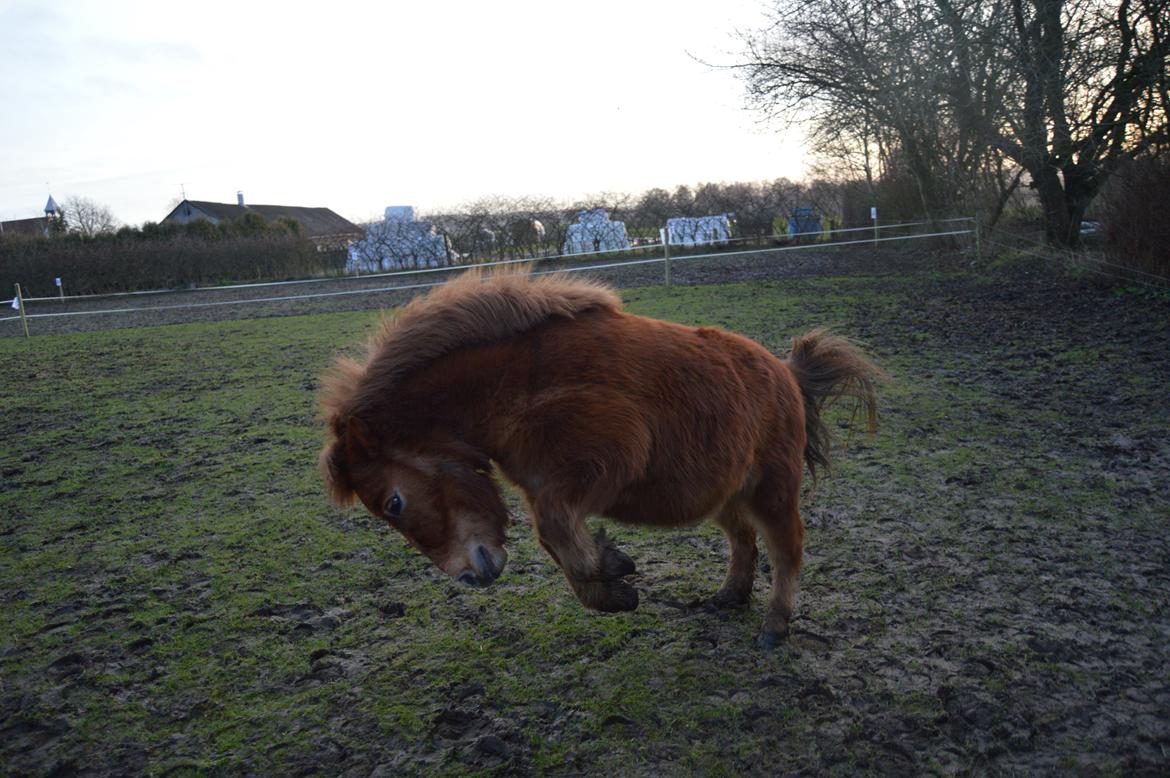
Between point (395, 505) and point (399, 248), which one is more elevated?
point (399, 248)

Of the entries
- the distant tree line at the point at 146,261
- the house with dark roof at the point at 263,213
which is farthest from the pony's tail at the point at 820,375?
the house with dark roof at the point at 263,213

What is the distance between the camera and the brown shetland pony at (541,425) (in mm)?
2764

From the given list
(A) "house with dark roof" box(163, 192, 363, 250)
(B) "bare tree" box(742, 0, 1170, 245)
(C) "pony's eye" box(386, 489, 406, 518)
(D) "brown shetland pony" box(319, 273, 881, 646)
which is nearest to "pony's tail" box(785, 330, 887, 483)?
(D) "brown shetland pony" box(319, 273, 881, 646)

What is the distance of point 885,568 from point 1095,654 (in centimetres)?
99

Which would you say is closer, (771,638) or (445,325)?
(445,325)

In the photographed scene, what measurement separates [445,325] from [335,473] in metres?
0.66

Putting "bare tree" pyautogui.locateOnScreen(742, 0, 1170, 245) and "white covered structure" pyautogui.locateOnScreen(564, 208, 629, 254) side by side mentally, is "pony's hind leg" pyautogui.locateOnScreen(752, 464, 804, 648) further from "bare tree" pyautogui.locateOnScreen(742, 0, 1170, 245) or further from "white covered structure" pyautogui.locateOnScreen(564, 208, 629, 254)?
"white covered structure" pyautogui.locateOnScreen(564, 208, 629, 254)

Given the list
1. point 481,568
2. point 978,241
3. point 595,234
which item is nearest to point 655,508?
point 481,568

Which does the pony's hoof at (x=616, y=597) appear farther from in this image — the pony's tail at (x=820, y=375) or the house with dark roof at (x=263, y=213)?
the house with dark roof at (x=263, y=213)

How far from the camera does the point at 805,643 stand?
329cm

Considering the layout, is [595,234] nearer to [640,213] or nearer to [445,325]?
[640,213]

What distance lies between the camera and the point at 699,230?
2639cm

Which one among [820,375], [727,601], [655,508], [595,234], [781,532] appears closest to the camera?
[655,508]

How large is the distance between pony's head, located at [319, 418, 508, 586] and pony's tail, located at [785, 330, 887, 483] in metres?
1.82
